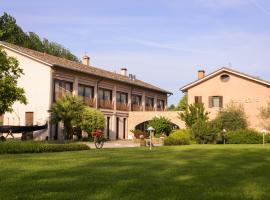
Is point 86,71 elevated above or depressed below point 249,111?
above

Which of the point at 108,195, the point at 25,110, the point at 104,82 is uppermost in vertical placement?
the point at 104,82

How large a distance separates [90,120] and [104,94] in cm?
1056

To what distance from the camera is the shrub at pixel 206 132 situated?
3534cm

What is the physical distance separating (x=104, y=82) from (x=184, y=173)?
3619cm

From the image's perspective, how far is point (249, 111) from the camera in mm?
44938

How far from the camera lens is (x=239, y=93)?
4544cm

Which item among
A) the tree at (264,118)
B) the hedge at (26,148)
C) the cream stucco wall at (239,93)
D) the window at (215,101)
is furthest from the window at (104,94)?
the hedge at (26,148)

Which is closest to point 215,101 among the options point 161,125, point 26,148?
point 161,125

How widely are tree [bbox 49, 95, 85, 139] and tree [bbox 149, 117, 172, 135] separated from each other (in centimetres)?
1042

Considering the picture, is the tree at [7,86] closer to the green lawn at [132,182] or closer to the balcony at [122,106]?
the green lawn at [132,182]

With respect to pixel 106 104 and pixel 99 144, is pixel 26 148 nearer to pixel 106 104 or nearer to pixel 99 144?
pixel 99 144

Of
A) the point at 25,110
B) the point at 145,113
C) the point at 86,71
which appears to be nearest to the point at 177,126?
the point at 145,113

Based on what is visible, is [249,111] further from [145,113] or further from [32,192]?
[32,192]

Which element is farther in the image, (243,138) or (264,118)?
(264,118)
